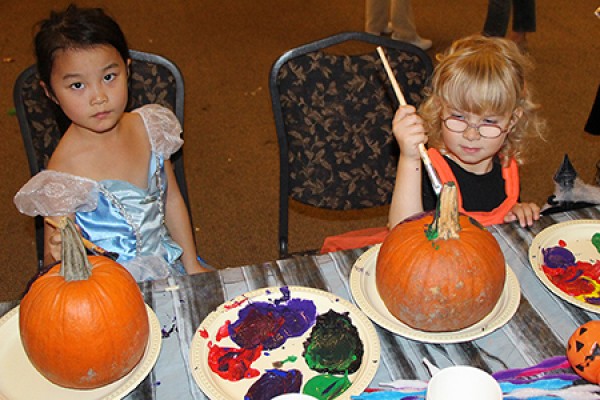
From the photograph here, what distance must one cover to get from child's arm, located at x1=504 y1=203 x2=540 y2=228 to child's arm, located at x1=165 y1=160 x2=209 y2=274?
870 mm

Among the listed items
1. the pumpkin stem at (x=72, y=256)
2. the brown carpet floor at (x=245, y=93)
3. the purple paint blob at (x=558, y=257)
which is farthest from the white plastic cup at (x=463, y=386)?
the brown carpet floor at (x=245, y=93)

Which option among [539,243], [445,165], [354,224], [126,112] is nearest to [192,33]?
[354,224]

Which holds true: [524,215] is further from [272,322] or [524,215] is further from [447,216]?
[272,322]

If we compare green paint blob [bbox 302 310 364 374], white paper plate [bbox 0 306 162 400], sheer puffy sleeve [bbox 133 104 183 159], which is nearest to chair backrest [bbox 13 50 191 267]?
sheer puffy sleeve [bbox 133 104 183 159]

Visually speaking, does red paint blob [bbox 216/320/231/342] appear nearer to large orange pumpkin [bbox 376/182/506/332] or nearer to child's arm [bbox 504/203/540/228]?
large orange pumpkin [bbox 376/182/506/332]

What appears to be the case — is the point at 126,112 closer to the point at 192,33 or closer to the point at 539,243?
the point at 539,243

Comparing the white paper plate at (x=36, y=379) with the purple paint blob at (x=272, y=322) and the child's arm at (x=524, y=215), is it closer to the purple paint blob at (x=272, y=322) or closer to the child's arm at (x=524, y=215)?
the purple paint blob at (x=272, y=322)

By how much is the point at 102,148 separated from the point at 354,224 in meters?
1.51

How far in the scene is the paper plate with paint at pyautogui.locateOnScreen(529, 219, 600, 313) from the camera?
1359 mm

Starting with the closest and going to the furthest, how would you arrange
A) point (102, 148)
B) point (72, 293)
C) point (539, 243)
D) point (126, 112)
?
point (72, 293)
point (539, 243)
point (102, 148)
point (126, 112)

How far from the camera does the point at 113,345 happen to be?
1.13 meters

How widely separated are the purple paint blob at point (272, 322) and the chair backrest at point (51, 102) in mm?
821

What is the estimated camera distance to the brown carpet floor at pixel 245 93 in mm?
3070

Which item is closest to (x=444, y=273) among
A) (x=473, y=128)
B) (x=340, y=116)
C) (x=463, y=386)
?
(x=463, y=386)
